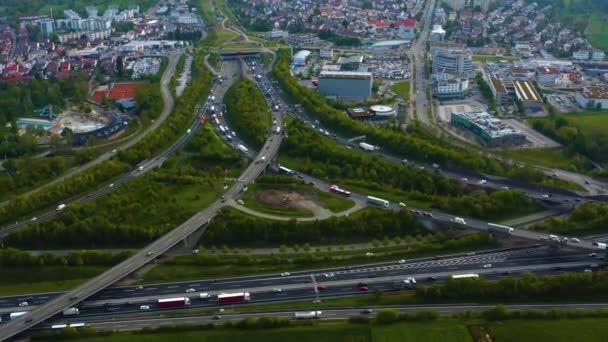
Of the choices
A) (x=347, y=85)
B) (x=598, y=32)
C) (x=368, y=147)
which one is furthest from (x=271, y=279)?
(x=598, y=32)

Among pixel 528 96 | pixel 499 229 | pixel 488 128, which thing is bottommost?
pixel 499 229

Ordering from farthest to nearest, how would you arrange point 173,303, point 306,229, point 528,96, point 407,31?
point 407,31, point 528,96, point 306,229, point 173,303

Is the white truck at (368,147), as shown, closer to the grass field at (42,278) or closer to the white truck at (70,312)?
the grass field at (42,278)

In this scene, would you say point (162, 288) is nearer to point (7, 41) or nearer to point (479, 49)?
point (479, 49)

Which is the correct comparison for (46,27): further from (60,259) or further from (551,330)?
(551,330)

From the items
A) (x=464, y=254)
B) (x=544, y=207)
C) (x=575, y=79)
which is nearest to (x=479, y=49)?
(x=575, y=79)

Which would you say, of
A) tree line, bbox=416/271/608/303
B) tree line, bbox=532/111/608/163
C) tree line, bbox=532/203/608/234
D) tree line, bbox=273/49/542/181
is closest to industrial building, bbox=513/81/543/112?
tree line, bbox=532/111/608/163
